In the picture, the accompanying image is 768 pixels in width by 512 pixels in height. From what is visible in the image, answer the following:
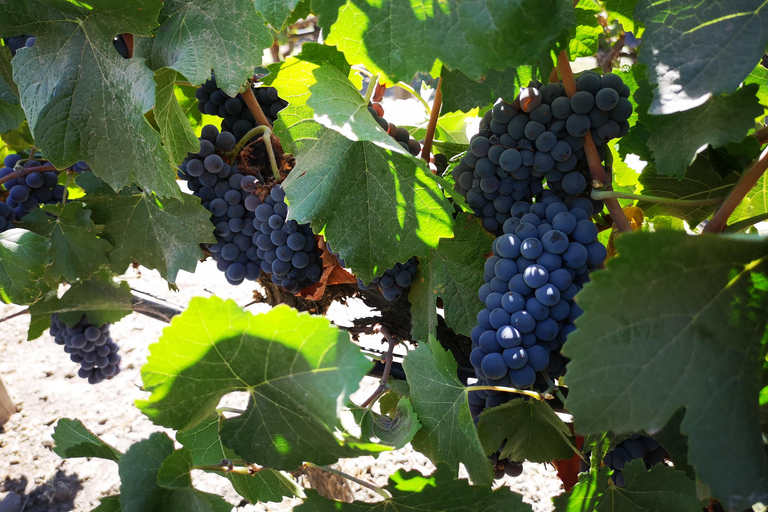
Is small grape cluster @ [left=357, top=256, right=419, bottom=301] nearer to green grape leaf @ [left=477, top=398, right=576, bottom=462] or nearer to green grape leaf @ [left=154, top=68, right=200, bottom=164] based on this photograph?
green grape leaf @ [left=477, top=398, right=576, bottom=462]

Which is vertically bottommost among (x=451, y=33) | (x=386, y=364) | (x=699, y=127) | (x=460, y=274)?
(x=386, y=364)

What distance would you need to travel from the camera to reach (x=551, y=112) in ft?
2.08

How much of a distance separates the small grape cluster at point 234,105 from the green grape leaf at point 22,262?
390 millimetres

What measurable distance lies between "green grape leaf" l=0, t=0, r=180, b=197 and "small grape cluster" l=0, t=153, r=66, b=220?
399 mm

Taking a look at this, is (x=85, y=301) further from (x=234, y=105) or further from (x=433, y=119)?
→ (x=433, y=119)

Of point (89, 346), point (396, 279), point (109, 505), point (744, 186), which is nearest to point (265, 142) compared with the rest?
point (396, 279)

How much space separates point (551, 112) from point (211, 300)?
444 millimetres

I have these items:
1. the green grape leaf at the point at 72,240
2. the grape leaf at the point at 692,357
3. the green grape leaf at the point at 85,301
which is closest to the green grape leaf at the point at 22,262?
the green grape leaf at the point at 72,240

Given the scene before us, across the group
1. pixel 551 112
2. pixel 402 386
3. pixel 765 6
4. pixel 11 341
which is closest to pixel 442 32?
pixel 551 112

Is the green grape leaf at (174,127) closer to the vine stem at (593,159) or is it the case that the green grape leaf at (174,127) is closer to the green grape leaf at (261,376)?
the green grape leaf at (261,376)

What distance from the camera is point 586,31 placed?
0.72m

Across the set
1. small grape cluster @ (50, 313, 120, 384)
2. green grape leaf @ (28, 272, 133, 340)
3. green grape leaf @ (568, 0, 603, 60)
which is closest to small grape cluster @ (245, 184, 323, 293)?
green grape leaf @ (568, 0, 603, 60)

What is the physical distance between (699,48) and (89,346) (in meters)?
1.55

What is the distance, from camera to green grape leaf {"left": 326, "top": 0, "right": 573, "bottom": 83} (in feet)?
1.72
